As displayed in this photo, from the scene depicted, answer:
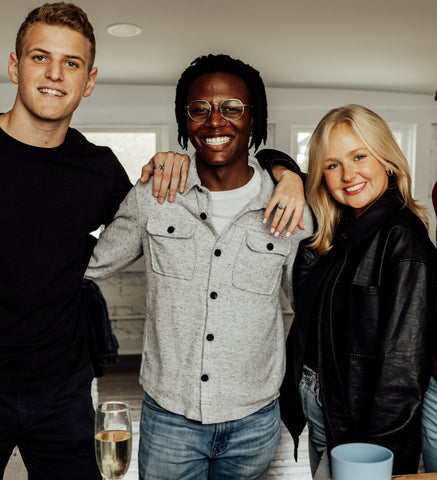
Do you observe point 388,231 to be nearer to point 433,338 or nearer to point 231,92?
point 433,338

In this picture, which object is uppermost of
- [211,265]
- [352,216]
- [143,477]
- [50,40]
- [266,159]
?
[50,40]

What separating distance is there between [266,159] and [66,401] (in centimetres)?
90

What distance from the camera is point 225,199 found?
5.20 feet

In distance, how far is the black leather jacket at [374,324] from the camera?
1376mm

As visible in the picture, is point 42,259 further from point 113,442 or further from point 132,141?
point 132,141

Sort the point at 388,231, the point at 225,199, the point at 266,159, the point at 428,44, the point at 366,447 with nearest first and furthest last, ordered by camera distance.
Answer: the point at 366,447, the point at 388,231, the point at 225,199, the point at 266,159, the point at 428,44

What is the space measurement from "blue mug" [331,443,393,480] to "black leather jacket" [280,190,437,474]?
0.42m

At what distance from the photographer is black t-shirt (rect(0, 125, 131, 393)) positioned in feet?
4.88

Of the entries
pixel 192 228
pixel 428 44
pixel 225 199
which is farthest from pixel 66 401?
pixel 428 44

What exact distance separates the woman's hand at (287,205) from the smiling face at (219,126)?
0.15m

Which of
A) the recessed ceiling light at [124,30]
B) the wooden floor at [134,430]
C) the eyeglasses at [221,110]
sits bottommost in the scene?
the wooden floor at [134,430]

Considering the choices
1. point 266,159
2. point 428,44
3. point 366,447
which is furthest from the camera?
point 428,44

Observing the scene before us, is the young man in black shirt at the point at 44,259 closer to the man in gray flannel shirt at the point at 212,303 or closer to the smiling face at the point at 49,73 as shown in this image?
the smiling face at the point at 49,73

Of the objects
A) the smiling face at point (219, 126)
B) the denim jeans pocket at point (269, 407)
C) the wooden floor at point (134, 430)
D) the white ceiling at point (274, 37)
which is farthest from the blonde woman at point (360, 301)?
the white ceiling at point (274, 37)
